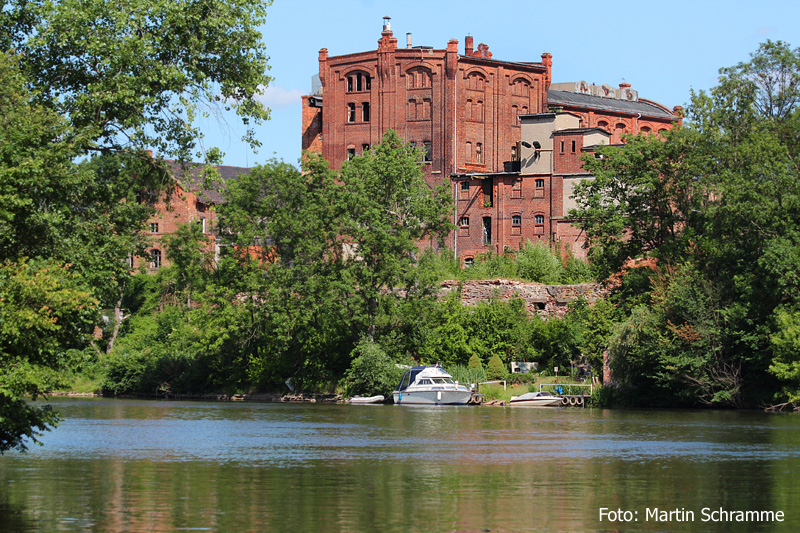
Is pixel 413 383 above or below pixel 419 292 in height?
below

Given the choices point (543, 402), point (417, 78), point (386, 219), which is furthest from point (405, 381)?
point (417, 78)

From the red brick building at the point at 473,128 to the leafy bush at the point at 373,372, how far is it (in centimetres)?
2439

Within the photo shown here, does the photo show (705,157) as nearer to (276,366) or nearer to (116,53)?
(276,366)

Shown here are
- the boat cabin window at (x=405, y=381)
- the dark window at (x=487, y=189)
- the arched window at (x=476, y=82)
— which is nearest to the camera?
the boat cabin window at (x=405, y=381)

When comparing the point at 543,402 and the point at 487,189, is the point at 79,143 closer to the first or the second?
the point at 543,402

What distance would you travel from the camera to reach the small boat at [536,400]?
1853 inches

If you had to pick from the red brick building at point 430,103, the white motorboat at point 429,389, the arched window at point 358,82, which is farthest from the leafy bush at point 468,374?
the arched window at point 358,82

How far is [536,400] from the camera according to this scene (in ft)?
155

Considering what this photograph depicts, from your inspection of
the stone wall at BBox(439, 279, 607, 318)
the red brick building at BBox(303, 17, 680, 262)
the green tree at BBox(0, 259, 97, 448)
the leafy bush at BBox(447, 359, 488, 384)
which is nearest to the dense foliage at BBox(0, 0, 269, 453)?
the green tree at BBox(0, 259, 97, 448)

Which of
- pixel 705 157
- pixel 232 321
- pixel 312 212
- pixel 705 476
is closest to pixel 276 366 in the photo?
pixel 232 321

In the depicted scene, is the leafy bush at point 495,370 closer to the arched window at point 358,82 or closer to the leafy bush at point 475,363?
the leafy bush at point 475,363

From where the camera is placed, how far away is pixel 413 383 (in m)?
50.6

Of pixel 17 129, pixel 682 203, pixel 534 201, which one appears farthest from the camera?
pixel 534 201

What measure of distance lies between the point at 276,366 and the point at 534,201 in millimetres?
26323
